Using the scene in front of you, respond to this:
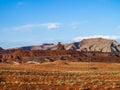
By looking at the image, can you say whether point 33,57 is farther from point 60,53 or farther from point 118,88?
point 118,88

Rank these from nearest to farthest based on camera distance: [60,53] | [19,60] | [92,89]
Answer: [92,89] → [19,60] → [60,53]

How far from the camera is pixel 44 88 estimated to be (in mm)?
27016

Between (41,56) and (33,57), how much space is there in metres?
3.78

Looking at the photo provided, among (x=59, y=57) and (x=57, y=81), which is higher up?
(x=59, y=57)

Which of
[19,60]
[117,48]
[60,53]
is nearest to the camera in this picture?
[19,60]

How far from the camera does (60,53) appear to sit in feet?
418

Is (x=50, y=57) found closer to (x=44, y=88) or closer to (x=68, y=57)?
(x=68, y=57)

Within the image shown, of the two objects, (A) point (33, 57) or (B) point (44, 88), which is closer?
(B) point (44, 88)

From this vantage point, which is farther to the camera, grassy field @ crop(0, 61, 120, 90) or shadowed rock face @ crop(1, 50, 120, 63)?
shadowed rock face @ crop(1, 50, 120, 63)

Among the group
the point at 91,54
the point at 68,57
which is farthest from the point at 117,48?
the point at 68,57

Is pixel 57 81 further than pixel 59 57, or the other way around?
pixel 59 57

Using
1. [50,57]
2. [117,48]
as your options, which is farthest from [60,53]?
[117,48]

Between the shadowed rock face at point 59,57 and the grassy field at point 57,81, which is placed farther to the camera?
the shadowed rock face at point 59,57

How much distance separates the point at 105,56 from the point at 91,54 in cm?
619
